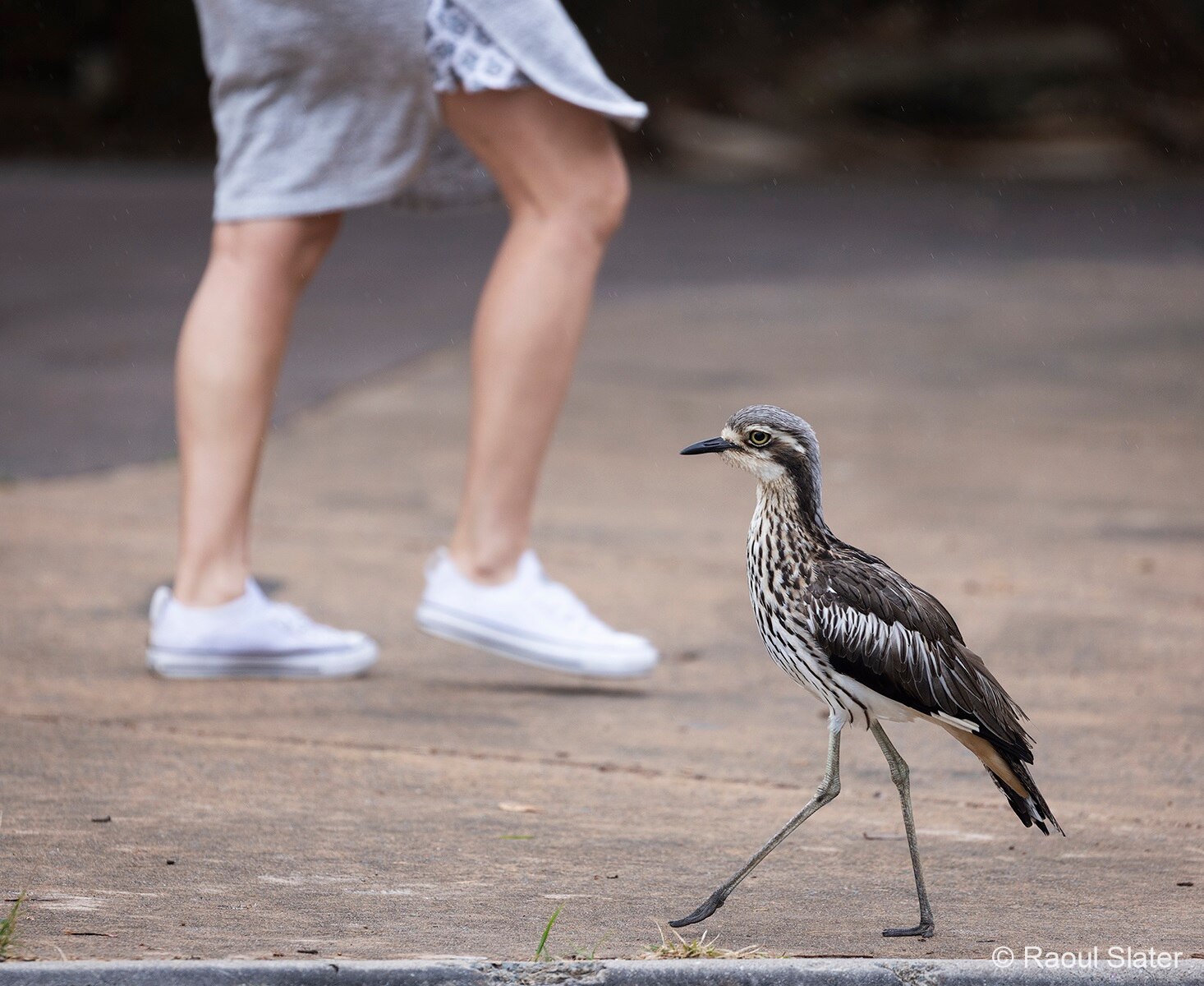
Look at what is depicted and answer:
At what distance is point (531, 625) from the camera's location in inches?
164

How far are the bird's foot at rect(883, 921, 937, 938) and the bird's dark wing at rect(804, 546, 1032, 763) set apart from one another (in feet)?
1.03

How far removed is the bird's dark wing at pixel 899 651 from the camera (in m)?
2.77

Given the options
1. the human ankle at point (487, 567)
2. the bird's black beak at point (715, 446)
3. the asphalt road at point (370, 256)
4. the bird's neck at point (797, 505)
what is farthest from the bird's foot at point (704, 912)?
the asphalt road at point (370, 256)

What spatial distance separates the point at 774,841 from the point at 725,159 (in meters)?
17.0

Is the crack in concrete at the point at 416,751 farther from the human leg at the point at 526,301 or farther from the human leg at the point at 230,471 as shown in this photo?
the human leg at the point at 526,301

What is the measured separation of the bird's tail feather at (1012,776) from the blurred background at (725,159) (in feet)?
20.0

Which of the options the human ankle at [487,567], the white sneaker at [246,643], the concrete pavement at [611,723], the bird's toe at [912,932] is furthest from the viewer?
the human ankle at [487,567]

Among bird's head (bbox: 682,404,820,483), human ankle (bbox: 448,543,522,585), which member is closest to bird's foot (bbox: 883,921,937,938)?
bird's head (bbox: 682,404,820,483)

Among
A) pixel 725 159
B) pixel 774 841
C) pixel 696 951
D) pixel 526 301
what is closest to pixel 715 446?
pixel 774 841

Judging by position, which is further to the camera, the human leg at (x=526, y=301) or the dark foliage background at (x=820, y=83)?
the dark foliage background at (x=820, y=83)

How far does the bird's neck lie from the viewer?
2916 mm

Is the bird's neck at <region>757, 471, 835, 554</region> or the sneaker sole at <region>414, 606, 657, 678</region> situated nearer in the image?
the bird's neck at <region>757, 471, 835, 554</region>

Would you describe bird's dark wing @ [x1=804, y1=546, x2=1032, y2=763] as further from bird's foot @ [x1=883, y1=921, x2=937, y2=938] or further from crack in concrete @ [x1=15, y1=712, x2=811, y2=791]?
crack in concrete @ [x1=15, y1=712, x2=811, y2=791]

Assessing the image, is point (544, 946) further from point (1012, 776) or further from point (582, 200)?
point (582, 200)
